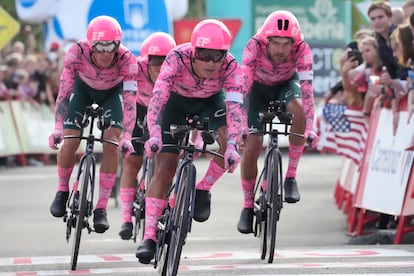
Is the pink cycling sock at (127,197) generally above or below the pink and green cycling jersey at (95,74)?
below

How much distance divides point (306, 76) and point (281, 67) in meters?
0.24

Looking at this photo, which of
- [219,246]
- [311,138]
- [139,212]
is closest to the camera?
A: [311,138]

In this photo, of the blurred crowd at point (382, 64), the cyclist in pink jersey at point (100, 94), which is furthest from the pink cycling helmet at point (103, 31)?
the blurred crowd at point (382, 64)

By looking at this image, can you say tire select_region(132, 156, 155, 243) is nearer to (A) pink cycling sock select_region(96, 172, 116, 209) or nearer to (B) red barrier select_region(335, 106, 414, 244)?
(A) pink cycling sock select_region(96, 172, 116, 209)

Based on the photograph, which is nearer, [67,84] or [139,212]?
[67,84]

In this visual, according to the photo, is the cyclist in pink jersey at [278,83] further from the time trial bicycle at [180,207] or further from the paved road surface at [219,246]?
the time trial bicycle at [180,207]

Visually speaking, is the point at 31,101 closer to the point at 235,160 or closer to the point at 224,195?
the point at 224,195

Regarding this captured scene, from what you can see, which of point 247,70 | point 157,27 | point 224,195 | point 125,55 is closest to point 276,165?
point 247,70

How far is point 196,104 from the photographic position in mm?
9828

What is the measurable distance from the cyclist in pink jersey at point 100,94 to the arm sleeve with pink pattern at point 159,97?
1583mm

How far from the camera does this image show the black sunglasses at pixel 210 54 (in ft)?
30.4

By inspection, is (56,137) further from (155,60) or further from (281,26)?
(281,26)

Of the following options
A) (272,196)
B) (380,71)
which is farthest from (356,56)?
(272,196)

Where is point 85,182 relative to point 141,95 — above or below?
below
